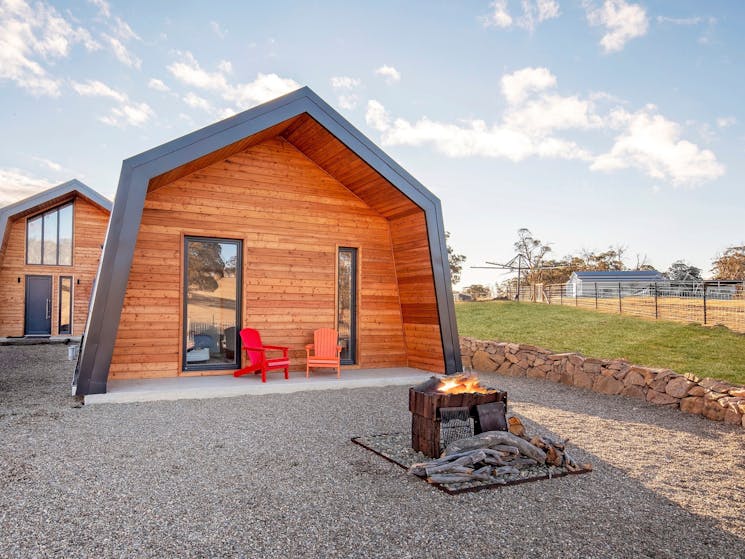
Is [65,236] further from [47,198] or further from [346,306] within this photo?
[346,306]

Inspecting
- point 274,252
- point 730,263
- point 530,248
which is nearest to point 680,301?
point 274,252

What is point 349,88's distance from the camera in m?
9.26

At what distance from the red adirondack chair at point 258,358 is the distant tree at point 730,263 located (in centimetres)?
2937

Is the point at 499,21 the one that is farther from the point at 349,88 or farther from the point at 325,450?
the point at 325,450

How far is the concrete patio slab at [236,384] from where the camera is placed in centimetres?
607

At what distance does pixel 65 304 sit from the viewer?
53.9 feet

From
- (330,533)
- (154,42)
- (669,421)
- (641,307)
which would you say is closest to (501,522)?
(330,533)

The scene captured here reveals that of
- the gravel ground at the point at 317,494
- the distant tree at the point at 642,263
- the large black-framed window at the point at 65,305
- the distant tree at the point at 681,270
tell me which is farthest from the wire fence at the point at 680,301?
the distant tree at the point at 681,270

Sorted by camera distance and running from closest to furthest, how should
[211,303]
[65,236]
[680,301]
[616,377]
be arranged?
[616,377] → [211,303] → [680,301] → [65,236]

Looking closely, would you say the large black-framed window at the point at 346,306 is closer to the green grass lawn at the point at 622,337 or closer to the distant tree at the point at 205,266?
A: the distant tree at the point at 205,266

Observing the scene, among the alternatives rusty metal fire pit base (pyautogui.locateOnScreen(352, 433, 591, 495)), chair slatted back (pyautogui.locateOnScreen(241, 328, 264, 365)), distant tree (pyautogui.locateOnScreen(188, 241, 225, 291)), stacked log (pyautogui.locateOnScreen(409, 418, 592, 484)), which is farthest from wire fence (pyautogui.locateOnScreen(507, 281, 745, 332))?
distant tree (pyautogui.locateOnScreen(188, 241, 225, 291))

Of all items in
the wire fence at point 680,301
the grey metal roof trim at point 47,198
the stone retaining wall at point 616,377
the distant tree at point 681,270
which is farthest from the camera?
the distant tree at point 681,270

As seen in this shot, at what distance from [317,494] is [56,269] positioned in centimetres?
1618

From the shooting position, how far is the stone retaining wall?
18.5 feet
